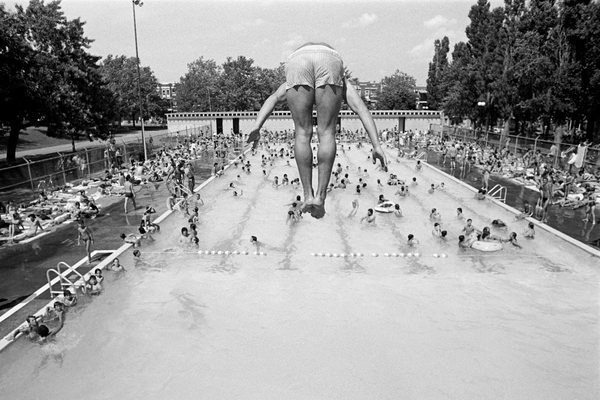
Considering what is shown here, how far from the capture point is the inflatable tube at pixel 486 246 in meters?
17.8

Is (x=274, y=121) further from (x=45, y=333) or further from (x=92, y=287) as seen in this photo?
(x=45, y=333)

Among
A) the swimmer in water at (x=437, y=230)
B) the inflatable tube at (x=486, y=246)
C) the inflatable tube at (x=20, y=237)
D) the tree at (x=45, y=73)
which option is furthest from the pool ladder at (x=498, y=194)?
the tree at (x=45, y=73)

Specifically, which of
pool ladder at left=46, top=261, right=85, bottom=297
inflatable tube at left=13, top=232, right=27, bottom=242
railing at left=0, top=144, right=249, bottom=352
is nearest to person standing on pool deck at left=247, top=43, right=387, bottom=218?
railing at left=0, top=144, right=249, bottom=352

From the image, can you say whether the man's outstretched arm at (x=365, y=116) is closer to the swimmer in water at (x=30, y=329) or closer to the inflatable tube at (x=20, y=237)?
the swimmer in water at (x=30, y=329)

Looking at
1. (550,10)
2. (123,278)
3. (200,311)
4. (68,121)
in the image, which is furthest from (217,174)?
(550,10)

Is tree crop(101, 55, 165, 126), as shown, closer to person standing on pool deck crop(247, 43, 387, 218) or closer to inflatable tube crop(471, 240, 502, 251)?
inflatable tube crop(471, 240, 502, 251)

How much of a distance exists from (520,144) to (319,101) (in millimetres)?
42721

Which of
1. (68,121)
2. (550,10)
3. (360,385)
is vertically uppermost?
(550,10)

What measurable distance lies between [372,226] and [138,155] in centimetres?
2673

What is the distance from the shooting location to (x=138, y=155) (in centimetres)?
4069

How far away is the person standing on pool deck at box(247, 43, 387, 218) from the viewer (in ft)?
14.7

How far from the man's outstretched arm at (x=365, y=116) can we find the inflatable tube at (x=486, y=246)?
14662 mm

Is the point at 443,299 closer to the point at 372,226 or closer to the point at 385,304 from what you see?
the point at 385,304

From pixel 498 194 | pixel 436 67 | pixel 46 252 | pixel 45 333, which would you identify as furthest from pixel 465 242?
pixel 436 67
